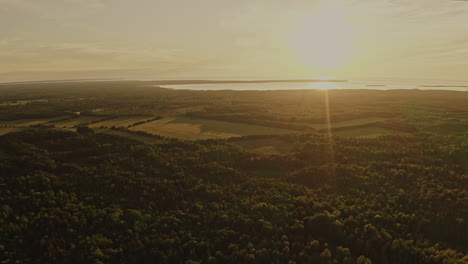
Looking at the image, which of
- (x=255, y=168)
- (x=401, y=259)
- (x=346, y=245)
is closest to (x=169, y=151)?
(x=255, y=168)

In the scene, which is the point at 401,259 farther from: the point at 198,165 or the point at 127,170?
the point at 127,170

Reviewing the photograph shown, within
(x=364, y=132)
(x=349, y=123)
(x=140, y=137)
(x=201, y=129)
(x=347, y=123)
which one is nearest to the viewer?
(x=140, y=137)

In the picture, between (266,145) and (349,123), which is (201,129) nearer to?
(266,145)

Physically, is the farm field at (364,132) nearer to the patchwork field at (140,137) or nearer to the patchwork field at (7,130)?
the patchwork field at (140,137)

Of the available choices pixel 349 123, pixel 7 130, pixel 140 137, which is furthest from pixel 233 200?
pixel 7 130

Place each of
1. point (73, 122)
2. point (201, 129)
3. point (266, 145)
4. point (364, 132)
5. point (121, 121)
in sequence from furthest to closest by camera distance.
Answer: point (121, 121), point (73, 122), point (201, 129), point (364, 132), point (266, 145)

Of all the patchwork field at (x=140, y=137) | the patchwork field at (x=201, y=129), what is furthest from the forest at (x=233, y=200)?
the patchwork field at (x=201, y=129)
